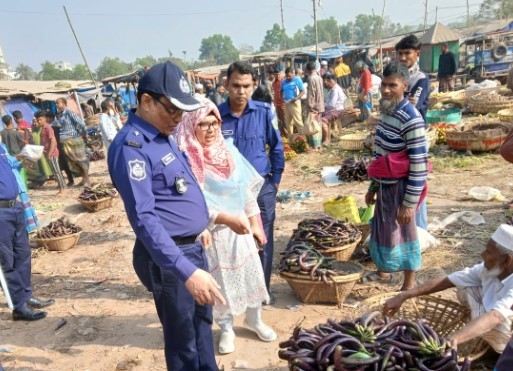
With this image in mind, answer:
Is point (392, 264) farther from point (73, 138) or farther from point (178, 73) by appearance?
point (73, 138)

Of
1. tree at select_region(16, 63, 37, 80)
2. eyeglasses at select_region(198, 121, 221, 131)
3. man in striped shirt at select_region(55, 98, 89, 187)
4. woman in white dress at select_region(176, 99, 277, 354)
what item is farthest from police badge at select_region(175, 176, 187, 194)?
tree at select_region(16, 63, 37, 80)

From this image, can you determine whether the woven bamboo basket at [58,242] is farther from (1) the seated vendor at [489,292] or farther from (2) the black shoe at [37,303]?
(1) the seated vendor at [489,292]

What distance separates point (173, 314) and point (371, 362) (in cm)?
116

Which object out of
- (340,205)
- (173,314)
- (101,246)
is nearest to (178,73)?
(173,314)

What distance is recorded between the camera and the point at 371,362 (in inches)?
83.9

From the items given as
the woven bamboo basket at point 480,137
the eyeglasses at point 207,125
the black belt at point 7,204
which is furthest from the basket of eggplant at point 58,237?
the woven bamboo basket at point 480,137

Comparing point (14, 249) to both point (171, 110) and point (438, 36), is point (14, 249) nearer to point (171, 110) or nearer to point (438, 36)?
point (171, 110)

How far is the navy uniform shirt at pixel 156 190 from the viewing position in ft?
6.93

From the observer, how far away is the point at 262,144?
388cm

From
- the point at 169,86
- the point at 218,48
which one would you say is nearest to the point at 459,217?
the point at 169,86

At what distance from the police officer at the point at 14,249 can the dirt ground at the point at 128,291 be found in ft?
0.67

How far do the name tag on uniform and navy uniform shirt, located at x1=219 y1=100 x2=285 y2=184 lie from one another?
142cm

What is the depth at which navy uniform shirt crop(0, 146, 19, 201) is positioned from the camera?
413cm

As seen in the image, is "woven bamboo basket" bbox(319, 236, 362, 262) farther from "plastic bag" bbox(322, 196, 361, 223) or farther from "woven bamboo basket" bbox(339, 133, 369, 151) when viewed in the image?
"woven bamboo basket" bbox(339, 133, 369, 151)
